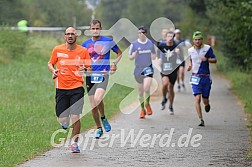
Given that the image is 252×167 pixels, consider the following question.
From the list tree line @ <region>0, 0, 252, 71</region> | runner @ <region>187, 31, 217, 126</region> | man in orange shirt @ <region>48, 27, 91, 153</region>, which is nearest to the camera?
man in orange shirt @ <region>48, 27, 91, 153</region>

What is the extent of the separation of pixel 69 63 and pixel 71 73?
0.55 ft

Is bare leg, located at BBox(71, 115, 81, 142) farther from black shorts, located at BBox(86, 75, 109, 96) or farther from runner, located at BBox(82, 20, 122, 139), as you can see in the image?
black shorts, located at BBox(86, 75, 109, 96)

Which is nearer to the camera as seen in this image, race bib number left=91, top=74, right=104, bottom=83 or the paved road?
the paved road

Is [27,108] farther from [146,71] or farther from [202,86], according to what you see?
[202,86]

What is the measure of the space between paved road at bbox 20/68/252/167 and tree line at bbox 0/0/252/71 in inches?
125

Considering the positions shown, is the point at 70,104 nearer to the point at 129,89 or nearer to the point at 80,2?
the point at 129,89

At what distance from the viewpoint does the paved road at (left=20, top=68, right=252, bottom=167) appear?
35.4 feet

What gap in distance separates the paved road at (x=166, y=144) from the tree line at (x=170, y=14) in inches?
125

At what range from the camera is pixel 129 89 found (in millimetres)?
25969

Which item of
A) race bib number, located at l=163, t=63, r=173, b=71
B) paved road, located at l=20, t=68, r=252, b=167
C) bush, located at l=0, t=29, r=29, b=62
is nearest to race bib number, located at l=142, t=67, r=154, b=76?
paved road, located at l=20, t=68, r=252, b=167

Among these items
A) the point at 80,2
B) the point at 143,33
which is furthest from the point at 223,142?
the point at 80,2

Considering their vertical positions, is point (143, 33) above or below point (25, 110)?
above

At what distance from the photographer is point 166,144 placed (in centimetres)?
1274

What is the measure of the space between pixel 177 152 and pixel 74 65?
2209 mm
